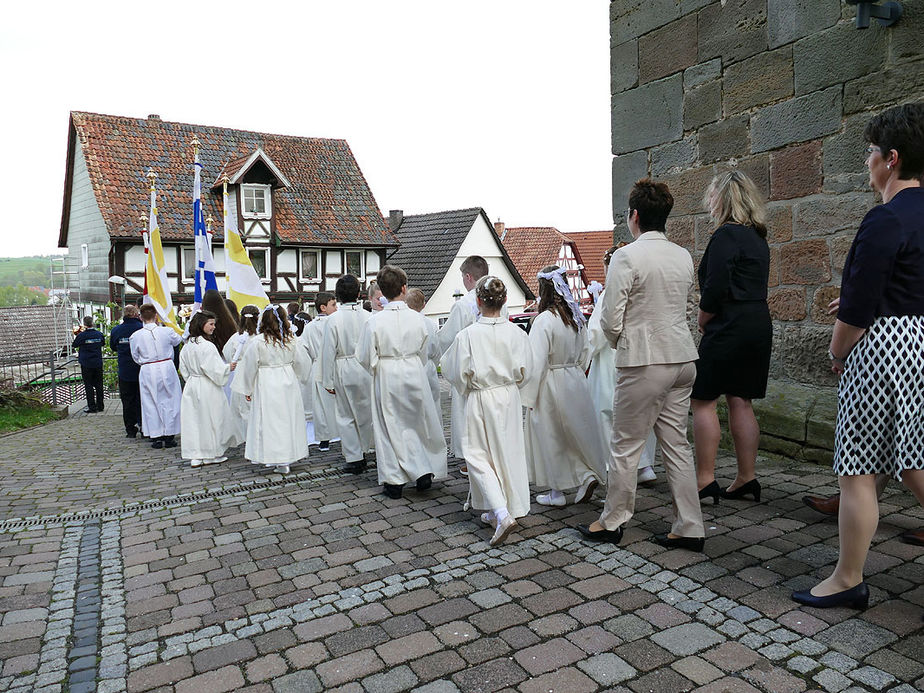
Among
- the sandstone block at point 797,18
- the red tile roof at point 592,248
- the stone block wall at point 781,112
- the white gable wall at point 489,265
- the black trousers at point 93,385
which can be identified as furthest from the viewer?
the red tile roof at point 592,248

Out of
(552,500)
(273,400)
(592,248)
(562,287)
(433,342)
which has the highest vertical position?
(592,248)

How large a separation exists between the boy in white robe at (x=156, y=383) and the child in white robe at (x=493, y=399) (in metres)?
5.69

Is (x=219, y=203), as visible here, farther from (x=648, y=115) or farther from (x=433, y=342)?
(x=433, y=342)

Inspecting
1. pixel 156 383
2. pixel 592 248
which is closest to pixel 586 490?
pixel 156 383

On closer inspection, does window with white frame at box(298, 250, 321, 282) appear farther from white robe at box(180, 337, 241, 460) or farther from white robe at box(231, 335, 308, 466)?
white robe at box(231, 335, 308, 466)

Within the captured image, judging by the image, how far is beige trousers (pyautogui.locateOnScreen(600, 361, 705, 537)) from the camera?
4105 mm

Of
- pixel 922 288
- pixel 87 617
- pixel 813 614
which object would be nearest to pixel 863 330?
pixel 922 288

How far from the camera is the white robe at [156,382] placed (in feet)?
30.3

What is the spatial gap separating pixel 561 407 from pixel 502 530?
115cm

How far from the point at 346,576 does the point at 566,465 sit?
1854mm

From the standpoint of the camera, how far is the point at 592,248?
47.6 m

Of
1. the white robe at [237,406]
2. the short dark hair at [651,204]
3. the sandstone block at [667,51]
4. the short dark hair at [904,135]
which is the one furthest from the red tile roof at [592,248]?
the short dark hair at [904,135]

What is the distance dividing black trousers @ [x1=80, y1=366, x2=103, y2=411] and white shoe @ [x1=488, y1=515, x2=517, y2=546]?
36.8 ft

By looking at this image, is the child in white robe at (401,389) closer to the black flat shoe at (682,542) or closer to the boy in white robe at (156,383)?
the black flat shoe at (682,542)
